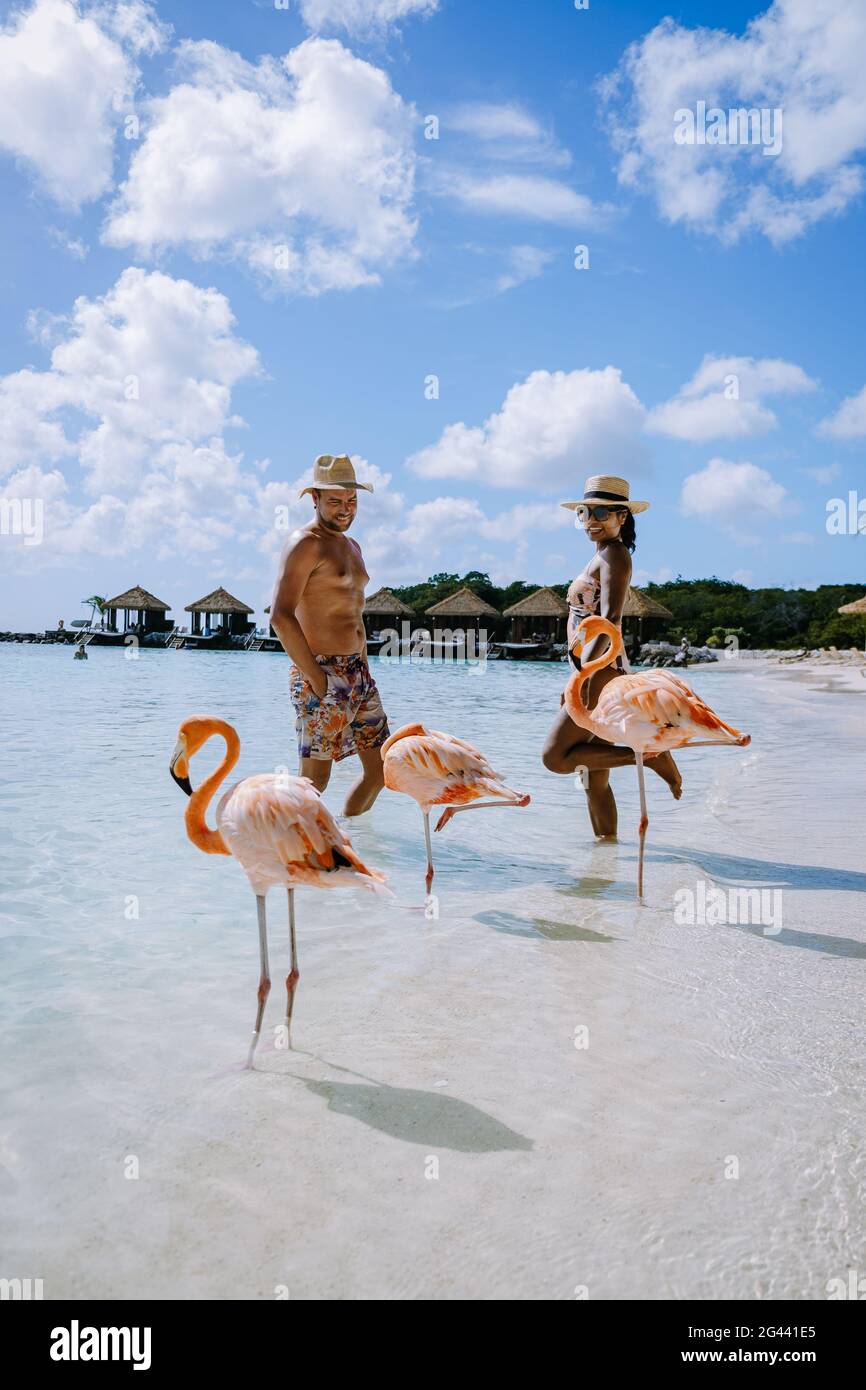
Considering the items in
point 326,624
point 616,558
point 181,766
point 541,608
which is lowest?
point 181,766

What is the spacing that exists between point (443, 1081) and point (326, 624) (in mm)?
3452

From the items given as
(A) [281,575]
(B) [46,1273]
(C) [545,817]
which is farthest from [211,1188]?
(C) [545,817]

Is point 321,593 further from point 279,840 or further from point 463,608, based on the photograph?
point 463,608

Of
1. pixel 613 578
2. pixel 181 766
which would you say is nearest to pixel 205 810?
pixel 181 766

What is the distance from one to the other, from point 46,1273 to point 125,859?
4.09 meters

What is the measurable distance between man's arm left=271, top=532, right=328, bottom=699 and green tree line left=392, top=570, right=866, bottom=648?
2124 inches

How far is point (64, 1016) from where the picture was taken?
3527 millimetres

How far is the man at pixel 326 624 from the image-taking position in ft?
18.6

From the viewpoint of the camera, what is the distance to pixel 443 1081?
2.92 m

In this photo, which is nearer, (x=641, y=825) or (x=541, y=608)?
(x=641, y=825)

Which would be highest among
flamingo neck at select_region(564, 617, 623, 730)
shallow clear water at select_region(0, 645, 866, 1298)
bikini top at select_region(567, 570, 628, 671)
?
bikini top at select_region(567, 570, 628, 671)

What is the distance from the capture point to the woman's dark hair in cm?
595

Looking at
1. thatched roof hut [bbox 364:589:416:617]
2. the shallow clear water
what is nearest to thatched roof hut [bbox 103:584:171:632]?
thatched roof hut [bbox 364:589:416:617]

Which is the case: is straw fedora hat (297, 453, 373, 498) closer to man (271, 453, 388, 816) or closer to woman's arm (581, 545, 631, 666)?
man (271, 453, 388, 816)
